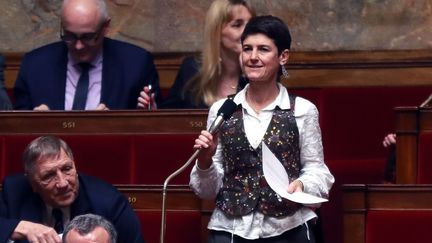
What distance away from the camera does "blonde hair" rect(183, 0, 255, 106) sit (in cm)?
406

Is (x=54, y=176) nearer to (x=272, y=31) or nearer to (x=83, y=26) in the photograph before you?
(x=272, y=31)

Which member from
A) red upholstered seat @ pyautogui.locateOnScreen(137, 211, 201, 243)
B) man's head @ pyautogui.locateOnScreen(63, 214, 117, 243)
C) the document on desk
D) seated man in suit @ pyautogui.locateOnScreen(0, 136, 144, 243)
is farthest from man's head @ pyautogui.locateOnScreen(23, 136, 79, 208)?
man's head @ pyautogui.locateOnScreen(63, 214, 117, 243)

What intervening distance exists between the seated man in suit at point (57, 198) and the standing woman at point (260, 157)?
20cm

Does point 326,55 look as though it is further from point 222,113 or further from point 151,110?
point 222,113

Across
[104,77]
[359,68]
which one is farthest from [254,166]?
[359,68]

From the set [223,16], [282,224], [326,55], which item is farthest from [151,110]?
[326,55]

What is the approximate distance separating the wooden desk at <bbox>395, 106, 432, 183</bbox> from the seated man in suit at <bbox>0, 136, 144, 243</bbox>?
704 mm

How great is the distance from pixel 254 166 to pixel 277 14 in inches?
72.9

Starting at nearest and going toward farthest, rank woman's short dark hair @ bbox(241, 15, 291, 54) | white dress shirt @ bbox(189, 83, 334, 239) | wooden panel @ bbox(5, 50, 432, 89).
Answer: white dress shirt @ bbox(189, 83, 334, 239), woman's short dark hair @ bbox(241, 15, 291, 54), wooden panel @ bbox(5, 50, 432, 89)

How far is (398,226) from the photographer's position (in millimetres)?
3545

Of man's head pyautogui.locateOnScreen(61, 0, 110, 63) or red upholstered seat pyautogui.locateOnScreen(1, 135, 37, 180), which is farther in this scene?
man's head pyautogui.locateOnScreen(61, 0, 110, 63)

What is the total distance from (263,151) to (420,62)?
1.73m

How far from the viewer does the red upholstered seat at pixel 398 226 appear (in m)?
3.54

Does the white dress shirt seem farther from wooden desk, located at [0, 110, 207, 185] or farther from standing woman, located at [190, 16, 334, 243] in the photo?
wooden desk, located at [0, 110, 207, 185]
